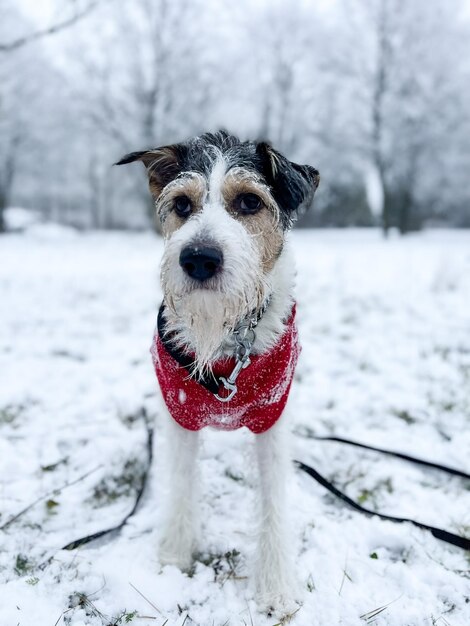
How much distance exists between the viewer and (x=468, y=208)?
28.7m

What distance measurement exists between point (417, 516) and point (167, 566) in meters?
1.62

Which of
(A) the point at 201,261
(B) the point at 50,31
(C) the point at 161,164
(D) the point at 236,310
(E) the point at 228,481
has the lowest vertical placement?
(E) the point at 228,481

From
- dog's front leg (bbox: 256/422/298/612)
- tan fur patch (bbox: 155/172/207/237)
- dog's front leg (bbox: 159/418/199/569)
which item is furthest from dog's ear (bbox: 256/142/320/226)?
dog's front leg (bbox: 159/418/199/569)

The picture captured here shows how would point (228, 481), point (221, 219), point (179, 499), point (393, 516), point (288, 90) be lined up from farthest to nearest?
point (288, 90) → point (228, 481) → point (393, 516) → point (179, 499) → point (221, 219)

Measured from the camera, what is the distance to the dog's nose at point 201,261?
2.11m

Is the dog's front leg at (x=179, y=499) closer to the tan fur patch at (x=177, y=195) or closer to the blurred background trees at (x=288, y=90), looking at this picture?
the tan fur patch at (x=177, y=195)

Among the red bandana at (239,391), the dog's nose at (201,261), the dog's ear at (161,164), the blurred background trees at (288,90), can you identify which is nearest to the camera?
the dog's nose at (201,261)

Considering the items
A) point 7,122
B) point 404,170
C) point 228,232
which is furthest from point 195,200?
point 7,122

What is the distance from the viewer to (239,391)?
2447 millimetres

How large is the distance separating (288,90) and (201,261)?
29438mm

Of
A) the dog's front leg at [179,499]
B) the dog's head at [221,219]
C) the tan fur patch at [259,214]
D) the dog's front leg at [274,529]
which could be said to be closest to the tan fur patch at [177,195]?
the dog's head at [221,219]

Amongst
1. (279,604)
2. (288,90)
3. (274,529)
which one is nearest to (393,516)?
(274,529)

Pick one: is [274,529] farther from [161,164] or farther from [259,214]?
[161,164]

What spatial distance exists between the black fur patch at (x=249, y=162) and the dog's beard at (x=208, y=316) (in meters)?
0.50
